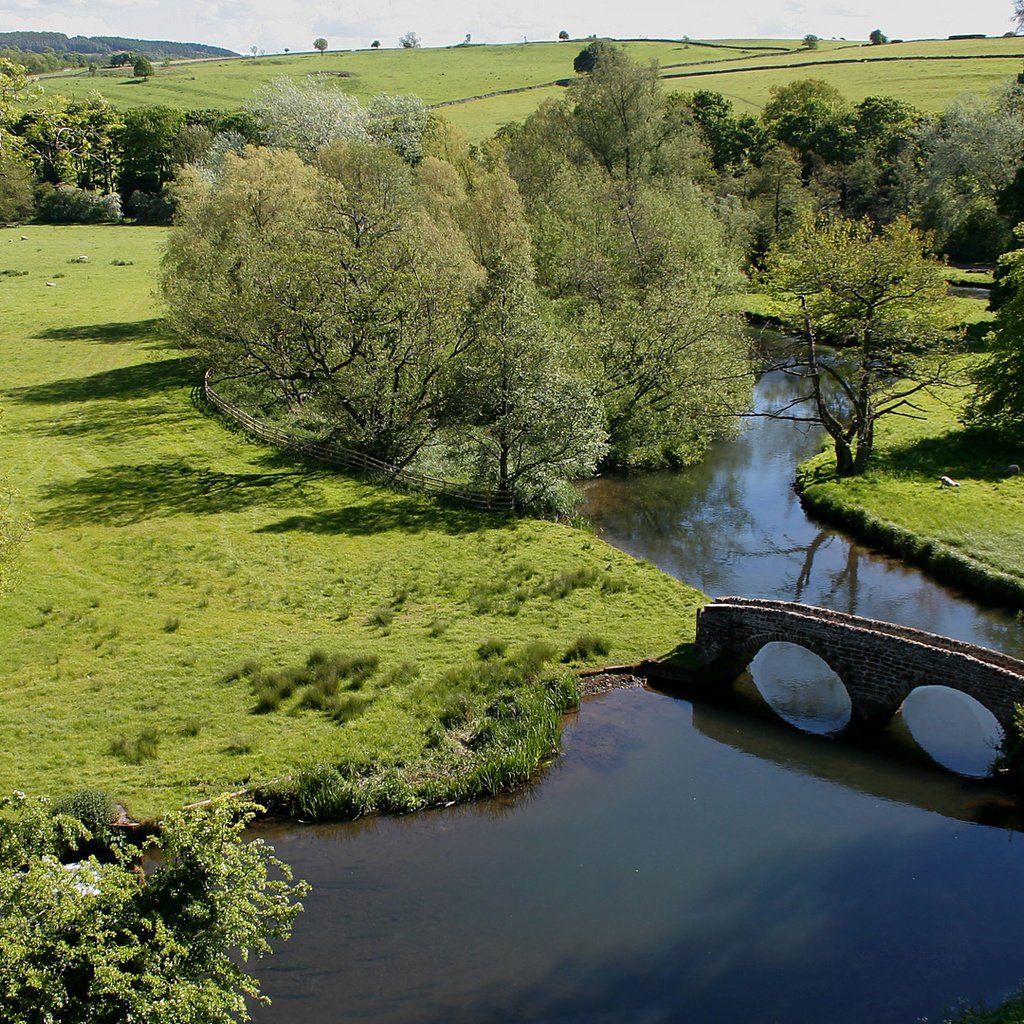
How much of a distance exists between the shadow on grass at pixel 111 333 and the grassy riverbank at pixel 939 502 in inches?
1740

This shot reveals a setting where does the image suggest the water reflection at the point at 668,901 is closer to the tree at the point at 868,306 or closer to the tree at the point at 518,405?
the tree at the point at 518,405

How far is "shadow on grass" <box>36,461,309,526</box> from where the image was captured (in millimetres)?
37469

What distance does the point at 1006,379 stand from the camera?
137 ft

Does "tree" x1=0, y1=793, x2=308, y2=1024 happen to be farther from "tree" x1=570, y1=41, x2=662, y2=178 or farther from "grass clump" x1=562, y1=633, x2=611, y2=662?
"tree" x1=570, y1=41, x2=662, y2=178

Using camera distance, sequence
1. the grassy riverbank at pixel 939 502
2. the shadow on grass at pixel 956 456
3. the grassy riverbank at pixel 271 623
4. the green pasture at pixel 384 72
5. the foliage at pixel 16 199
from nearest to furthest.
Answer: the grassy riverbank at pixel 271 623, the grassy riverbank at pixel 939 502, the shadow on grass at pixel 956 456, the foliage at pixel 16 199, the green pasture at pixel 384 72

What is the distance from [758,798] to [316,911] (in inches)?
418

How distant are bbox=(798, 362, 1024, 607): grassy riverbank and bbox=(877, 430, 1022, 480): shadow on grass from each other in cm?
4

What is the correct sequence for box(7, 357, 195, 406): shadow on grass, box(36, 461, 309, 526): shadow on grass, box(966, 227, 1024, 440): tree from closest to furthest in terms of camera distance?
box(36, 461, 309, 526): shadow on grass, box(966, 227, 1024, 440): tree, box(7, 357, 195, 406): shadow on grass

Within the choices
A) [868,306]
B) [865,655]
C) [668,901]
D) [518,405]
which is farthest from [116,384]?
[668,901]

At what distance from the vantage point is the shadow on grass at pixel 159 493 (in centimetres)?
3747

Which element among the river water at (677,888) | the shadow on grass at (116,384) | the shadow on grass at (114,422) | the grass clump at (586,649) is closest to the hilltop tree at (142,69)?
the shadow on grass at (116,384)

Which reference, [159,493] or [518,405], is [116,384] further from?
[518,405]

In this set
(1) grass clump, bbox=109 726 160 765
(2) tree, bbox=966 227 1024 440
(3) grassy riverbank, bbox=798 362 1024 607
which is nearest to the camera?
(1) grass clump, bbox=109 726 160 765

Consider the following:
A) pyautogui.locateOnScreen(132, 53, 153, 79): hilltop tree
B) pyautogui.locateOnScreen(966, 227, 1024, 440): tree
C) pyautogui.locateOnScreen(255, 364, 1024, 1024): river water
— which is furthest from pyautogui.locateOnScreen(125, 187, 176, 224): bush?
pyautogui.locateOnScreen(255, 364, 1024, 1024): river water
